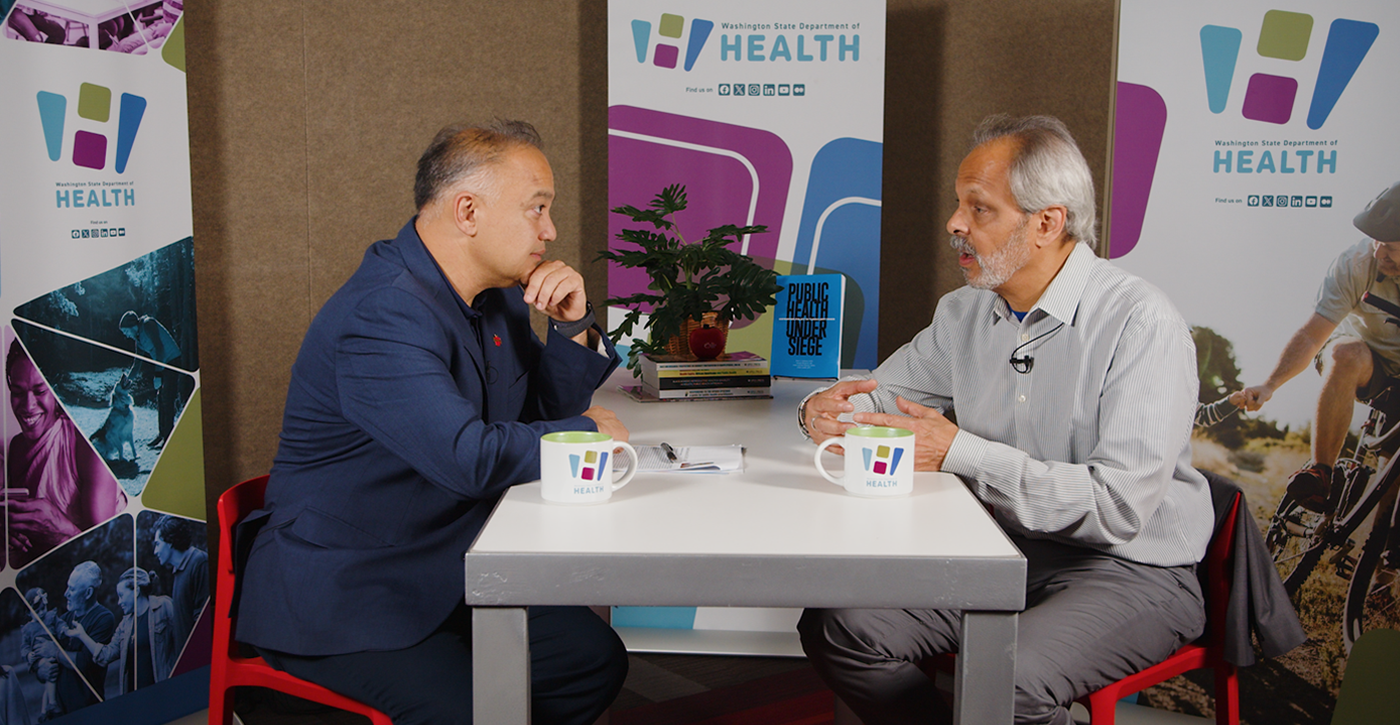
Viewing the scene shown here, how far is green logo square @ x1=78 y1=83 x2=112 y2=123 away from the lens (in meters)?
2.37

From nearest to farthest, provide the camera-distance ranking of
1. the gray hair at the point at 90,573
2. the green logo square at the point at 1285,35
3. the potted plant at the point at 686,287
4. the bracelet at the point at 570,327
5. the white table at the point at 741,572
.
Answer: the white table at the point at 741,572
the bracelet at the point at 570,327
the potted plant at the point at 686,287
the gray hair at the point at 90,573
the green logo square at the point at 1285,35

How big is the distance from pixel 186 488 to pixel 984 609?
89.1 inches

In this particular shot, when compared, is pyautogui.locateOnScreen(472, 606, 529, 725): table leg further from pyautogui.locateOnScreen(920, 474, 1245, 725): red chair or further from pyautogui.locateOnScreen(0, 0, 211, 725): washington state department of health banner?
pyautogui.locateOnScreen(0, 0, 211, 725): washington state department of health banner

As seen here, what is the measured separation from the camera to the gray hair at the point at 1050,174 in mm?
1831

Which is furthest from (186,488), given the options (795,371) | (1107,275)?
(1107,275)

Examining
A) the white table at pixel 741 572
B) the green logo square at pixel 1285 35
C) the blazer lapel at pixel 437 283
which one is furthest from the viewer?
the green logo square at pixel 1285 35

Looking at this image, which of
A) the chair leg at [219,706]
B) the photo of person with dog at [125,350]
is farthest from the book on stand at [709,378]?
the photo of person with dog at [125,350]

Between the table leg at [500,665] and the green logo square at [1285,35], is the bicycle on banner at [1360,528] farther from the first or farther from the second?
the table leg at [500,665]

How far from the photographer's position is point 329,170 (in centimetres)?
312

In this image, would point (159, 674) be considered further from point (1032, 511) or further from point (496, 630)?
point (1032, 511)

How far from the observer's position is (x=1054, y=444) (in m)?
1.77

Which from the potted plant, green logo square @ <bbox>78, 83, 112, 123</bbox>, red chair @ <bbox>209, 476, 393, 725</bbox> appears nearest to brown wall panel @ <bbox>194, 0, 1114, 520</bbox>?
green logo square @ <bbox>78, 83, 112, 123</bbox>

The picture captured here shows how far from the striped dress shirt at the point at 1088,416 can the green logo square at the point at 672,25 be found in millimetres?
1440

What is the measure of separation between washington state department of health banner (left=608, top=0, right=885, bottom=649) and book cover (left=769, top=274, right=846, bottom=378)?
696 millimetres
